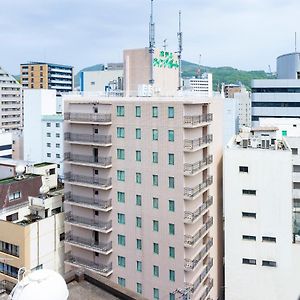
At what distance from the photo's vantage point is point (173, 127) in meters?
29.1

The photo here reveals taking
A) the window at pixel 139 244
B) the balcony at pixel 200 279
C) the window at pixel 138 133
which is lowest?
the balcony at pixel 200 279

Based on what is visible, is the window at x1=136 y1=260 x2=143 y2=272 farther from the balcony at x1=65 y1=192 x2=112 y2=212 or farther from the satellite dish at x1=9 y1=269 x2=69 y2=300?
the satellite dish at x1=9 y1=269 x2=69 y2=300

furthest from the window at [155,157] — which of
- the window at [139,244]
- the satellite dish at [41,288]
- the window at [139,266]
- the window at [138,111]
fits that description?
the satellite dish at [41,288]

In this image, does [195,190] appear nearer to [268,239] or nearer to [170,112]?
[170,112]

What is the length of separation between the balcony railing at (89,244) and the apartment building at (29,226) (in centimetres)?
97

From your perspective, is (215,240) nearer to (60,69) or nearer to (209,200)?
(209,200)

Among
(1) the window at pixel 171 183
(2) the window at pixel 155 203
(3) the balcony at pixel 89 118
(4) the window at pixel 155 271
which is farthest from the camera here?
(3) the balcony at pixel 89 118

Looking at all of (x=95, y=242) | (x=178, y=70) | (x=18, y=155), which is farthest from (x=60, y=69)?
(x=95, y=242)

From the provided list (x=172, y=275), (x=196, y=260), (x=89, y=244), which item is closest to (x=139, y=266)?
(x=172, y=275)

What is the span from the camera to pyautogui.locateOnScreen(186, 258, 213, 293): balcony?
29.4m

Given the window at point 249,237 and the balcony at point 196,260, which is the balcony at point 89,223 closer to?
the balcony at point 196,260

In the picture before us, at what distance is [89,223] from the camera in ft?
107

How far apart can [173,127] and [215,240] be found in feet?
37.4

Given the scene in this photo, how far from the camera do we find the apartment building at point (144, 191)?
1151 inches
